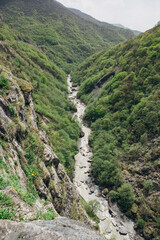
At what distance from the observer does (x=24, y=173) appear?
15289 millimetres

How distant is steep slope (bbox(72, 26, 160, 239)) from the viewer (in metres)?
39.0

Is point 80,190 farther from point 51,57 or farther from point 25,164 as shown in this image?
point 51,57

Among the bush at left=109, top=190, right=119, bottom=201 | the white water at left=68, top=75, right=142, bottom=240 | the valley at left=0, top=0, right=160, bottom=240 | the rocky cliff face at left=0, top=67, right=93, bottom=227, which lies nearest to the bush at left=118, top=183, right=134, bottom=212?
the valley at left=0, top=0, right=160, bottom=240

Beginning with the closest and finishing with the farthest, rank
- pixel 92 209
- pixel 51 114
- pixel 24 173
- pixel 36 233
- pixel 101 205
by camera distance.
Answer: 1. pixel 36 233
2. pixel 24 173
3. pixel 92 209
4. pixel 101 205
5. pixel 51 114

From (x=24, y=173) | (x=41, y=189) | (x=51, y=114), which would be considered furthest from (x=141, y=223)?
(x=51, y=114)

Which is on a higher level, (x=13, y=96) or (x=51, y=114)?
(x=13, y=96)

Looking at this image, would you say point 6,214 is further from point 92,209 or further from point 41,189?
point 92,209

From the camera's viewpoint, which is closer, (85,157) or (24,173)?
(24,173)

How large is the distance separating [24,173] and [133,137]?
144 ft

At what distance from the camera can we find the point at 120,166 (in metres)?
47.3

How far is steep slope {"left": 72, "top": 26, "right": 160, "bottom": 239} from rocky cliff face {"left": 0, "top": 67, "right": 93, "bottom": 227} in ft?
76.4

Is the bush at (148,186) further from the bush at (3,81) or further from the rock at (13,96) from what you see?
the bush at (3,81)

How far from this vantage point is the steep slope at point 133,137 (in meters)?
39.0

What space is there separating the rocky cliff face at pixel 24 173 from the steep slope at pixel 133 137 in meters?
23.3
